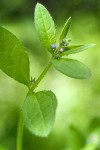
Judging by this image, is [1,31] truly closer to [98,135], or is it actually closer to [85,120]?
[98,135]

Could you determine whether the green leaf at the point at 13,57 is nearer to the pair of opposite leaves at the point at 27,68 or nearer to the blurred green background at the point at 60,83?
the pair of opposite leaves at the point at 27,68

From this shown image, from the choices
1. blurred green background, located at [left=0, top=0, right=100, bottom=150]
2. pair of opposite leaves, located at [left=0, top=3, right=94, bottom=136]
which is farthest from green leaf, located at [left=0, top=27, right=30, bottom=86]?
blurred green background, located at [left=0, top=0, right=100, bottom=150]

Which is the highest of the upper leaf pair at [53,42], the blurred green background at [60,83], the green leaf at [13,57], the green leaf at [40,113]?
the upper leaf pair at [53,42]

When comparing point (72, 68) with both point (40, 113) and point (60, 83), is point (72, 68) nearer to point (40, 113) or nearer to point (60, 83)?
point (40, 113)

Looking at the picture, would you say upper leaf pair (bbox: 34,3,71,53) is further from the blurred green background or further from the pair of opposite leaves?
the blurred green background

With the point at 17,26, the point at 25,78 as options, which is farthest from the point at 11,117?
the point at 25,78

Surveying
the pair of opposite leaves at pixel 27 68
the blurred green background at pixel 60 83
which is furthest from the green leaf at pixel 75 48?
the blurred green background at pixel 60 83
